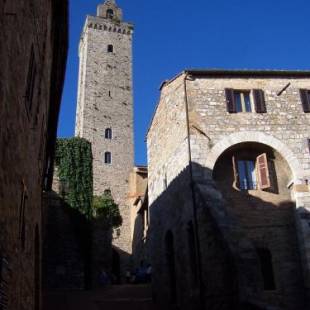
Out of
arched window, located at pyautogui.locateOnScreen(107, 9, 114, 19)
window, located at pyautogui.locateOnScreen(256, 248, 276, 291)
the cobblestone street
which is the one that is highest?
arched window, located at pyautogui.locateOnScreen(107, 9, 114, 19)

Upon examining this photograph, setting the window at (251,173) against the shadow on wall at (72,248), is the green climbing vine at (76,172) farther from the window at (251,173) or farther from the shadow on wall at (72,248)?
the window at (251,173)

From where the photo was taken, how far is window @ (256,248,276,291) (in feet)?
50.3

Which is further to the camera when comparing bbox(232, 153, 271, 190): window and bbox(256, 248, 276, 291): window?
bbox(232, 153, 271, 190): window

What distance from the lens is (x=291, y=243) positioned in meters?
15.8

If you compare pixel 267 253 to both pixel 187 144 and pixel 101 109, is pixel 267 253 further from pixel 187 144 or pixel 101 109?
pixel 101 109

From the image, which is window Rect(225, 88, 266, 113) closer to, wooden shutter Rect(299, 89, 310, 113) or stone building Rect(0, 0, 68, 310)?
wooden shutter Rect(299, 89, 310, 113)

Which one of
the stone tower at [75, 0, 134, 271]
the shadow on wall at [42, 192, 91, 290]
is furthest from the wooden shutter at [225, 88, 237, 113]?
the stone tower at [75, 0, 134, 271]

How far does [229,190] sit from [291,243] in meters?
2.69

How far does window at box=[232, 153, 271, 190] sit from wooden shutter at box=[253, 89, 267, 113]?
69.2 inches

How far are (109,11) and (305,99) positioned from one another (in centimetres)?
3440

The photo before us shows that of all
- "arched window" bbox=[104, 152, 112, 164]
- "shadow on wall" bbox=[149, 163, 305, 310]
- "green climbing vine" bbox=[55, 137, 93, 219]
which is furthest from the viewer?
"arched window" bbox=[104, 152, 112, 164]

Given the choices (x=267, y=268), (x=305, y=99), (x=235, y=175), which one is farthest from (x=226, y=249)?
(x=305, y=99)

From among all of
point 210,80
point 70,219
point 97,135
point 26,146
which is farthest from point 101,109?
point 26,146

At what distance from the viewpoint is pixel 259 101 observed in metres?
17.2
